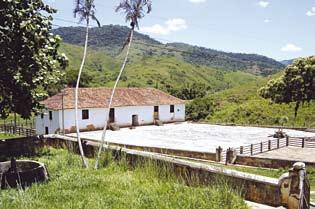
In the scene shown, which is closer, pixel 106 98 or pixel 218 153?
pixel 218 153

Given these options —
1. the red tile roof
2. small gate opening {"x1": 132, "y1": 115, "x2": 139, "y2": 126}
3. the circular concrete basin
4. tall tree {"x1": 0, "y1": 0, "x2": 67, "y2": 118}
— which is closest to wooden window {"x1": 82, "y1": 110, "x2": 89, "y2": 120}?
the red tile roof

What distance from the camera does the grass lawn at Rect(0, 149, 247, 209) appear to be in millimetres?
6156

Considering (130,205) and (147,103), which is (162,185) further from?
(147,103)

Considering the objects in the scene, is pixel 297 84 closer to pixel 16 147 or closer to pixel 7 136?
pixel 7 136

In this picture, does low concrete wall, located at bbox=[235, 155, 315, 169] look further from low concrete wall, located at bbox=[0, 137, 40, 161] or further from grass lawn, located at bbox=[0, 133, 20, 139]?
grass lawn, located at bbox=[0, 133, 20, 139]

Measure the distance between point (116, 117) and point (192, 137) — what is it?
30.1 feet

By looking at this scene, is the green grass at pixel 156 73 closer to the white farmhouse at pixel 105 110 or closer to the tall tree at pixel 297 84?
the white farmhouse at pixel 105 110

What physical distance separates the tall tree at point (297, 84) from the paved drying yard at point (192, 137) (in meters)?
4.67

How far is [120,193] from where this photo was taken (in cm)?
706

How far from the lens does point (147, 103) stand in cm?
3688

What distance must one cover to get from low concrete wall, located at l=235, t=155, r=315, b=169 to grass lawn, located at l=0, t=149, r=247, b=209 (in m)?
9.21

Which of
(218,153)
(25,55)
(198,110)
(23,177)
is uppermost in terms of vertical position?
(25,55)

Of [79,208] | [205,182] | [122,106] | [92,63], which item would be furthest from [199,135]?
[92,63]

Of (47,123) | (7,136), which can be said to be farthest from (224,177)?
(7,136)
